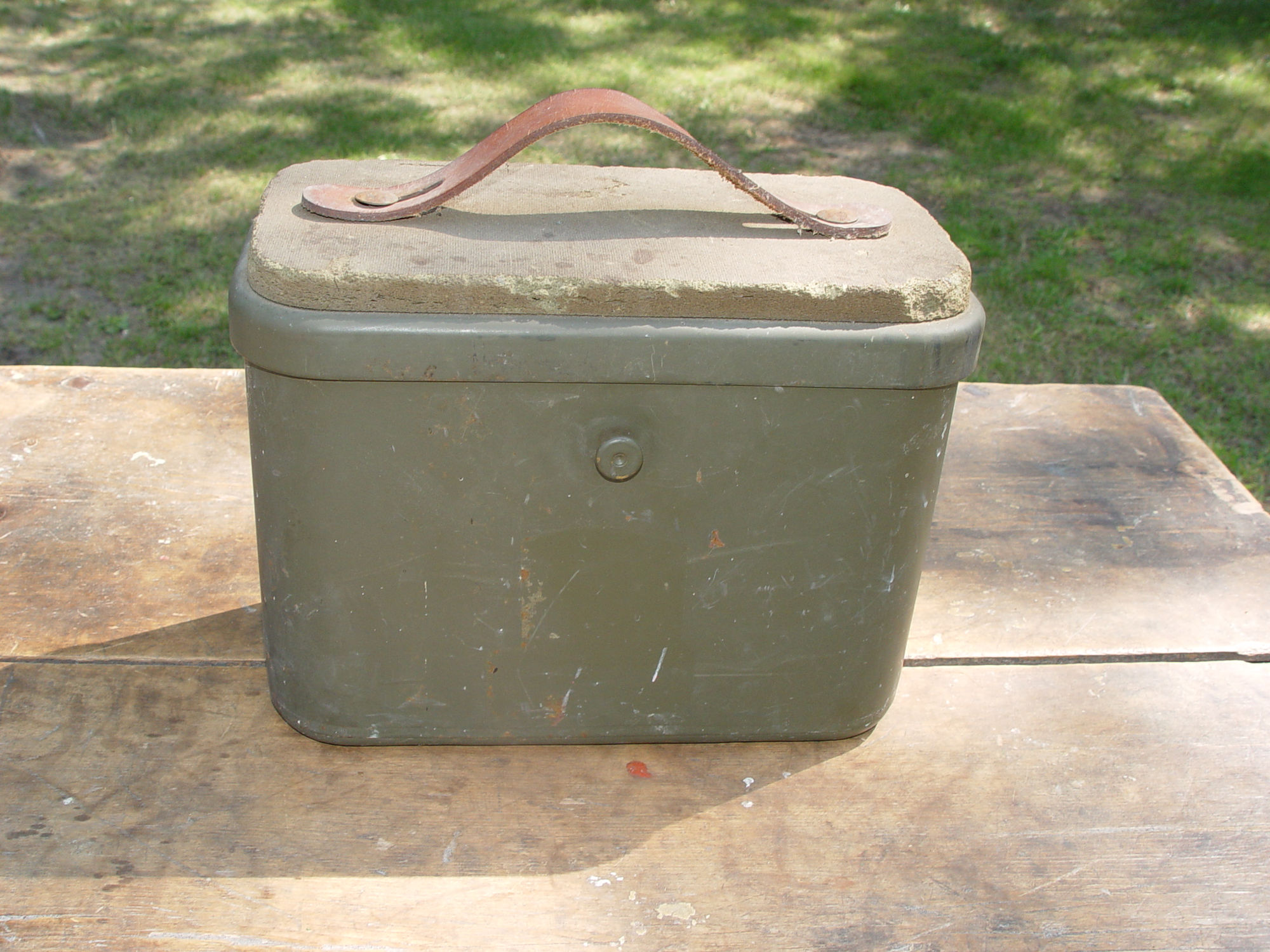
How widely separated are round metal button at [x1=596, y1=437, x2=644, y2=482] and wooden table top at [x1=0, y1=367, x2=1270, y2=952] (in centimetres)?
28

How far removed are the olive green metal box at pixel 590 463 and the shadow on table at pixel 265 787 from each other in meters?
0.02

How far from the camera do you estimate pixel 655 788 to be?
3.13 ft

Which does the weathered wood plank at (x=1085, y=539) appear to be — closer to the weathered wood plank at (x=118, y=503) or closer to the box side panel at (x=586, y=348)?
the box side panel at (x=586, y=348)

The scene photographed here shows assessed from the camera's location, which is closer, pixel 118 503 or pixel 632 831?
pixel 632 831

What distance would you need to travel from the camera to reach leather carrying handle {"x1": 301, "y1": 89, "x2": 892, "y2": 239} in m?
0.88

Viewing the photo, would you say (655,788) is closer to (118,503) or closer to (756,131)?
(118,503)

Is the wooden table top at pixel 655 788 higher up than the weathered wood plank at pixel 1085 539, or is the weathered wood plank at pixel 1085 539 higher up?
the weathered wood plank at pixel 1085 539

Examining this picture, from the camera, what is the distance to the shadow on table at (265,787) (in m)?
0.87

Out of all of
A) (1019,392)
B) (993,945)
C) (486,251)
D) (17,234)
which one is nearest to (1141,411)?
(1019,392)

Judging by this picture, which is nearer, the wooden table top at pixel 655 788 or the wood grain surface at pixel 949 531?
the wooden table top at pixel 655 788

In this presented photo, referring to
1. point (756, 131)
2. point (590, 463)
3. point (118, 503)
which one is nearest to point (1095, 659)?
point (590, 463)

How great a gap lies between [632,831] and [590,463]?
11.8 inches

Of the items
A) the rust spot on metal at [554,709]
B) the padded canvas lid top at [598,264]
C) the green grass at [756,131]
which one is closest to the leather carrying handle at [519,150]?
the padded canvas lid top at [598,264]

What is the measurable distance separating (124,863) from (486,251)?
1.75ft
